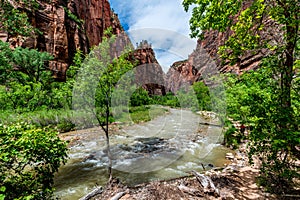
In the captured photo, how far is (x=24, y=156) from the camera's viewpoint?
7.48 feet

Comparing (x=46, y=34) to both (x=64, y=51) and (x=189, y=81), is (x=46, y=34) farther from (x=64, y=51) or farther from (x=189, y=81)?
(x=189, y=81)

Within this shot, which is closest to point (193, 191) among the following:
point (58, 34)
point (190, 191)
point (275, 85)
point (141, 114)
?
point (190, 191)

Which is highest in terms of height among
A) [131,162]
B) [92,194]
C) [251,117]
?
[251,117]

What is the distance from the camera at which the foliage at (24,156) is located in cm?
222

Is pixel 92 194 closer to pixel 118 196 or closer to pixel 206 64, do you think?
pixel 118 196

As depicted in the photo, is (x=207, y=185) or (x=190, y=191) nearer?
(x=190, y=191)

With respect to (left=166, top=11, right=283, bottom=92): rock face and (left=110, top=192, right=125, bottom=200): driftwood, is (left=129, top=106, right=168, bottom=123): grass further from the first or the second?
(left=110, top=192, right=125, bottom=200): driftwood

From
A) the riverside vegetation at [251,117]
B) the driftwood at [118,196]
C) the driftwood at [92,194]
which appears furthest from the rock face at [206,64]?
the driftwood at [92,194]

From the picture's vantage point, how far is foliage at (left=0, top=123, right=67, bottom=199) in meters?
2.22

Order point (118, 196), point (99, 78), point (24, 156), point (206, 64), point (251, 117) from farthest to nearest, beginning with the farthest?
point (206, 64), point (99, 78), point (118, 196), point (251, 117), point (24, 156)

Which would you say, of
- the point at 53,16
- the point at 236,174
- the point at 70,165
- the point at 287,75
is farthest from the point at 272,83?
the point at 53,16

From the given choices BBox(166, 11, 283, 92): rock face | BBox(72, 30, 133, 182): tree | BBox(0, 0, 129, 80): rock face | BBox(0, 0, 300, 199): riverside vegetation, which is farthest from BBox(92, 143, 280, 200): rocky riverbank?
BBox(0, 0, 129, 80): rock face

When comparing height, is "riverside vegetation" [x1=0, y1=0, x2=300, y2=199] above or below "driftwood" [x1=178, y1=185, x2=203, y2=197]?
above

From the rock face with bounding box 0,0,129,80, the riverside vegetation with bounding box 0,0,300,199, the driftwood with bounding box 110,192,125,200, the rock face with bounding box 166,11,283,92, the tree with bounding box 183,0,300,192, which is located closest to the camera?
the riverside vegetation with bounding box 0,0,300,199
